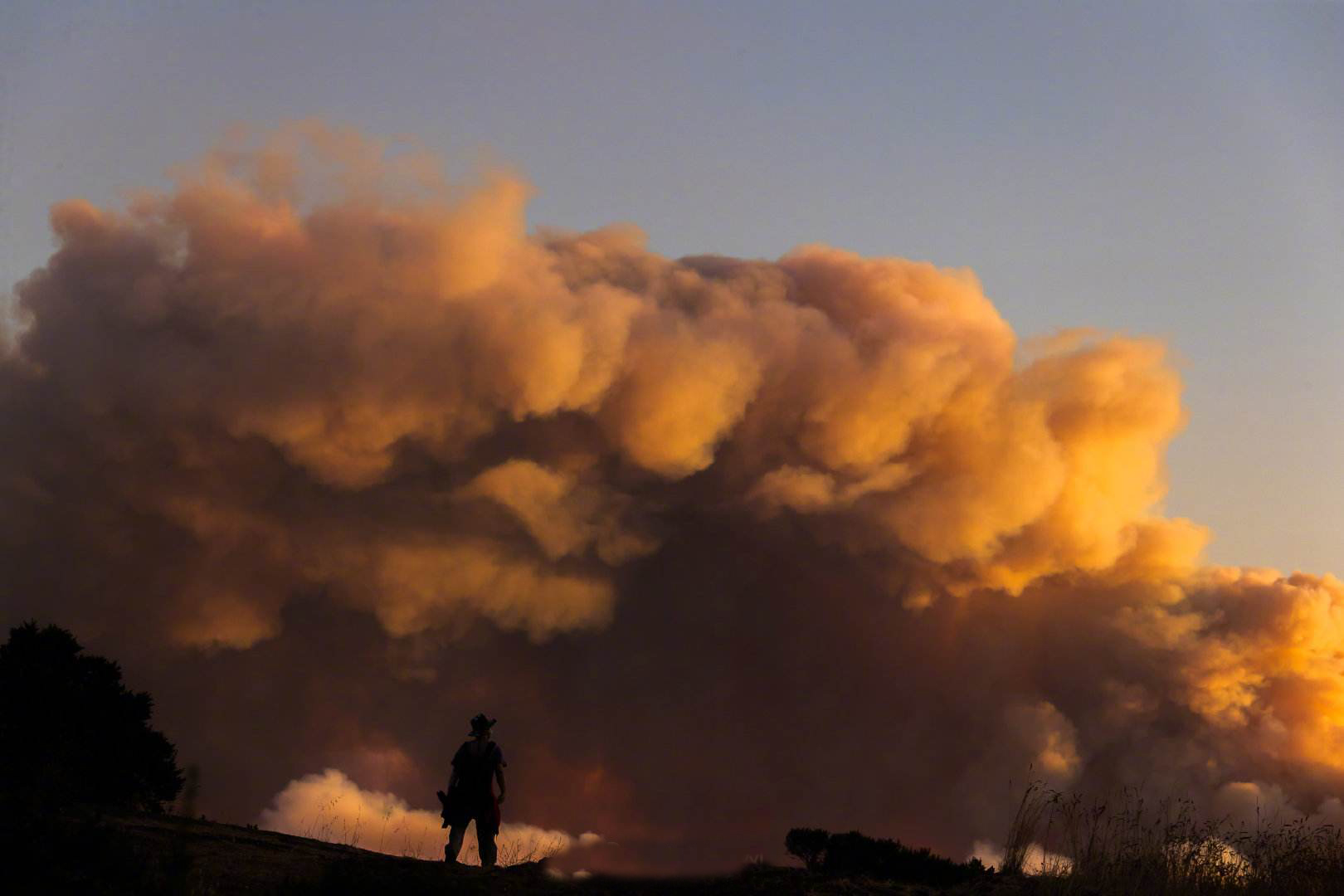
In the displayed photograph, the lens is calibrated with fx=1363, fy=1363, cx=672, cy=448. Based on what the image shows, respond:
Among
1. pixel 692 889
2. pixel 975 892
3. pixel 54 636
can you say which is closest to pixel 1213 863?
pixel 975 892

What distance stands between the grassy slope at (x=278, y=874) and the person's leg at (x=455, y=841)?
1.26m

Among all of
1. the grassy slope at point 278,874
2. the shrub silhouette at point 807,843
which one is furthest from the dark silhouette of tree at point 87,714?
the shrub silhouette at point 807,843

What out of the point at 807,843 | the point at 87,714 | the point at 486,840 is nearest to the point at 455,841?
the point at 486,840

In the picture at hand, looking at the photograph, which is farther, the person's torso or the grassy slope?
the person's torso

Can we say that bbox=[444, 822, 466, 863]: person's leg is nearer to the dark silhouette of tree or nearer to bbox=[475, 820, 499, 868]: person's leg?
bbox=[475, 820, 499, 868]: person's leg

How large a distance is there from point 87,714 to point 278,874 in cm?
1378

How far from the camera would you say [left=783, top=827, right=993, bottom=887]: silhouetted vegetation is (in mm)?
18191

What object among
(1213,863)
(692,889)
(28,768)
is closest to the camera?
(28,768)

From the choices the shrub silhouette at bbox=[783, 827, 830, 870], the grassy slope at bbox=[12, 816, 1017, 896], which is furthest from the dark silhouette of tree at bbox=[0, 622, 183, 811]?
the shrub silhouette at bbox=[783, 827, 830, 870]

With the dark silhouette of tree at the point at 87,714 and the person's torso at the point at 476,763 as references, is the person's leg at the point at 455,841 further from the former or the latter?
the dark silhouette of tree at the point at 87,714

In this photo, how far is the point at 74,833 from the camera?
540 inches

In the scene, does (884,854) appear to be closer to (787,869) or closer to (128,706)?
(787,869)

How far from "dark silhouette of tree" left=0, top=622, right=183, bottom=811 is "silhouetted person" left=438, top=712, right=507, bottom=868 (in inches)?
254

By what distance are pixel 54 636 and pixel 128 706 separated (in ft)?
7.59
